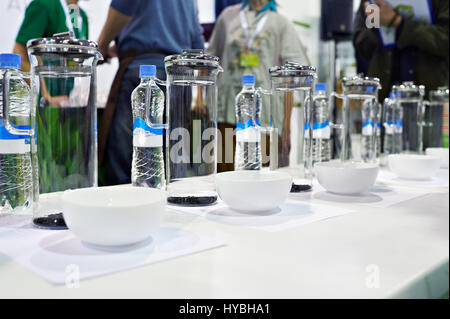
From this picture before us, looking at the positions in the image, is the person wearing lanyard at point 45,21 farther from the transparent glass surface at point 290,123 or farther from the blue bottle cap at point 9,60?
the transparent glass surface at point 290,123

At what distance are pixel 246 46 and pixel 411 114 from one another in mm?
1326

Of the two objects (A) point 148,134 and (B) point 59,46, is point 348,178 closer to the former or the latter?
(A) point 148,134

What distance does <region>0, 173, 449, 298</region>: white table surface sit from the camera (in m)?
0.48

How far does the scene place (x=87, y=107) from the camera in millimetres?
789

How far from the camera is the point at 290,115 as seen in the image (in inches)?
43.9

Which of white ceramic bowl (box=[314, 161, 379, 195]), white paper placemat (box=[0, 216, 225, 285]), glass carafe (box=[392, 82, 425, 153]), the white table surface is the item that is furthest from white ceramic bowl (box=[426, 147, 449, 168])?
white paper placemat (box=[0, 216, 225, 285])

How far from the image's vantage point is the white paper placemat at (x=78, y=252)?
54 cm

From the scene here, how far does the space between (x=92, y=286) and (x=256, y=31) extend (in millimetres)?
2683

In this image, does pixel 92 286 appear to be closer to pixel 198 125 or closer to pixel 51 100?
pixel 51 100

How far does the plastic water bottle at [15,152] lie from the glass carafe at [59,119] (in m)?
0.08

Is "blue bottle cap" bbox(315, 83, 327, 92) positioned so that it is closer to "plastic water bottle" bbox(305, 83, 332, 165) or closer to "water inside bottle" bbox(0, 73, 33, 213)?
"plastic water bottle" bbox(305, 83, 332, 165)

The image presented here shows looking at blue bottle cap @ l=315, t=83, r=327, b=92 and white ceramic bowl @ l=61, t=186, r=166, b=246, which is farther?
blue bottle cap @ l=315, t=83, r=327, b=92

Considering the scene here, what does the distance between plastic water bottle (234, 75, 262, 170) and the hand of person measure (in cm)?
216
